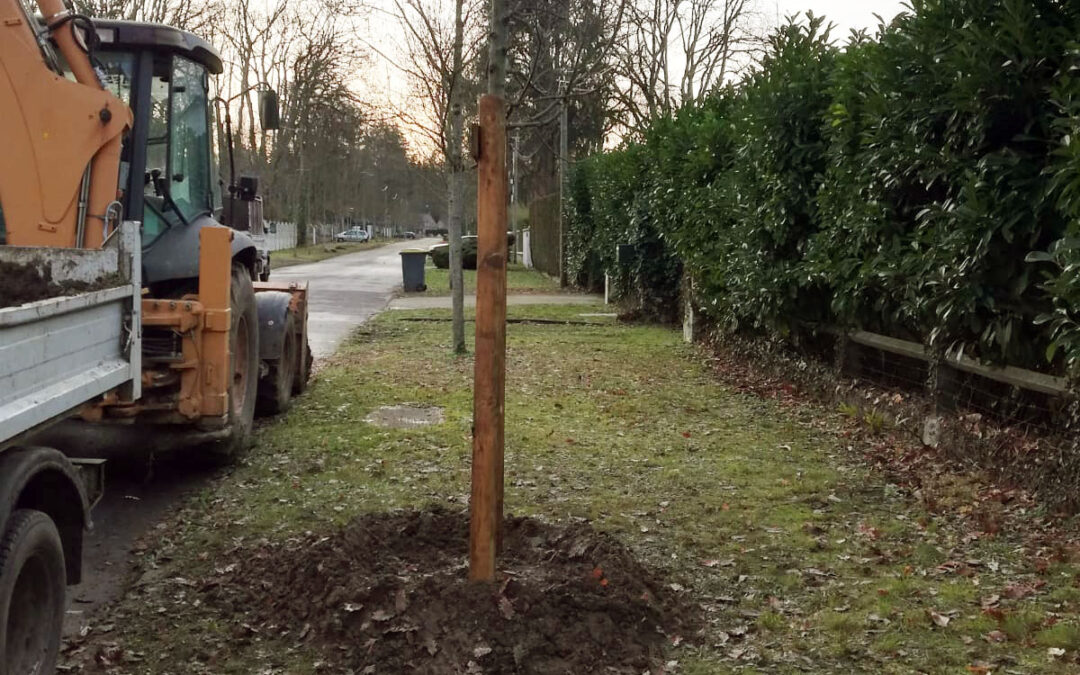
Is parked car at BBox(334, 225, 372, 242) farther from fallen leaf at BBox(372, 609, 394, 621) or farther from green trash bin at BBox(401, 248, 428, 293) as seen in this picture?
fallen leaf at BBox(372, 609, 394, 621)

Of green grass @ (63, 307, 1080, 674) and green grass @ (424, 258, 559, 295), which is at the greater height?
green grass @ (424, 258, 559, 295)

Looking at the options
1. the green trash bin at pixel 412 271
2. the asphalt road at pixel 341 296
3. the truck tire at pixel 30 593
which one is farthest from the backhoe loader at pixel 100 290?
the green trash bin at pixel 412 271

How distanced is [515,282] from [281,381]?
867 inches

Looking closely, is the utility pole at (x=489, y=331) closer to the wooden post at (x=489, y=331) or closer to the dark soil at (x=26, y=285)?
the wooden post at (x=489, y=331)

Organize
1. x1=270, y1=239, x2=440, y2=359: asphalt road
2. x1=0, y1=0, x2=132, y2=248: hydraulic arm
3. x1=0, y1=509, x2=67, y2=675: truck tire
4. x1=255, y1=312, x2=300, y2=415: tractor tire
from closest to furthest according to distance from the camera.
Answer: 1. x1=0, y1=509, x2=67, y2=675: truck tire
2. x1=0, y1=0, x2=132, y2=248: hydraulic arm
3. x1=255, y1=312, x2=300, y2=415: tractor tire
4. x1=270, y1=239, x2=440, y2=359: asphalt road

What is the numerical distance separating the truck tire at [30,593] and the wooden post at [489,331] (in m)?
1.67

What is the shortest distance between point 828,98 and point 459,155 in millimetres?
7259

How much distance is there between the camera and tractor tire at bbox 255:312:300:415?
9.26 metres

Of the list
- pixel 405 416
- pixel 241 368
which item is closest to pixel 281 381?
pixel 405 416

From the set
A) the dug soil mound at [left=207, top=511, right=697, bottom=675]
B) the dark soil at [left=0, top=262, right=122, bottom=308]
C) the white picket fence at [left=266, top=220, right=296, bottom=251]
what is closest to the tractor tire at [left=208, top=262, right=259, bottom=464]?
the dug soil mound at [left=207, top=511, right=697, bottom=675]

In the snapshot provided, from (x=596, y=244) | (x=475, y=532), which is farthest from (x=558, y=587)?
(x=596, y=244)

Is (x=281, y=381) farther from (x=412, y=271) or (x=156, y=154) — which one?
(x=412, y=271)

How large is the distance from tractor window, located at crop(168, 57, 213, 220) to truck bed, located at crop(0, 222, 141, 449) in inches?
115

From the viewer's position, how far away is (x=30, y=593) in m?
3.63
